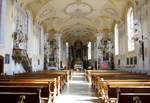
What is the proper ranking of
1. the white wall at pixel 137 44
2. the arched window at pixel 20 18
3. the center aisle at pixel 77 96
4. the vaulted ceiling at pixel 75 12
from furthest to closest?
the vaulted ceiling at pixel 75 12, the arched window at pixel 20 18, the white wall at pixel 137 44, the center aisle at pixel 77 96

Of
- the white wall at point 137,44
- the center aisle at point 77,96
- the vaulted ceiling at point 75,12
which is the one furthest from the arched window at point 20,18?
the white wall at point 137,44

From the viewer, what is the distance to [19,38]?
56.4 feet

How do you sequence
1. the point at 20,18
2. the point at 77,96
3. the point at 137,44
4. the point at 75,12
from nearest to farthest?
the point at 77,96 < the point at 137,44 < the point at 20,18 < the point at 75,12

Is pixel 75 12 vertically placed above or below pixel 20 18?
above

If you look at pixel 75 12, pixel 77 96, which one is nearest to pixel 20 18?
pixel 75 12

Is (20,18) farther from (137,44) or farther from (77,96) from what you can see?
(77,96)

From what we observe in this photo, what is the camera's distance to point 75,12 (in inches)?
1106

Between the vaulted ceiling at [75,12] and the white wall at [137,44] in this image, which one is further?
the vaulted ceiling at [75,12]

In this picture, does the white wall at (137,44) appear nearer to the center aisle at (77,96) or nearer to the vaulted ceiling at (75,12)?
the vaulted ceiling at (75,12)

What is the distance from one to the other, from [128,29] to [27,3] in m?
8.44

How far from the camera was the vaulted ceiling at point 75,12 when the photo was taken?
22.3 m

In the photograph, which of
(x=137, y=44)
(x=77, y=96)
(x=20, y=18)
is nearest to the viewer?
(x=77, y=96)

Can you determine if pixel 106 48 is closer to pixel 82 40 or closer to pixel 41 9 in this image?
pixel 41 9

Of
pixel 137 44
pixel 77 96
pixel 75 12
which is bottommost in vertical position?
pixel 77 96
